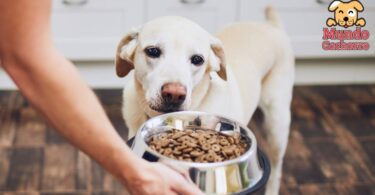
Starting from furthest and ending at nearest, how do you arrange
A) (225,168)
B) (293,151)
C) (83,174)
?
(293,151), (83,174), (225,168)

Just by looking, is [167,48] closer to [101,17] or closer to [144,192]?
[144,192]

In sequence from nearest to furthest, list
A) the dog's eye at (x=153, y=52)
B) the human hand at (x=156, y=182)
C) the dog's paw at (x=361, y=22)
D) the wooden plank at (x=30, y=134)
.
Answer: the human hand at (x=156, y=182) → the dog's eye at (x=153, y=52) → the wooden plank at (x=30, y=134) → the dog's paw at (x=361, y=22)

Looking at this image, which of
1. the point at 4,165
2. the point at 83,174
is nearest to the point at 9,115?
the point at 4,165

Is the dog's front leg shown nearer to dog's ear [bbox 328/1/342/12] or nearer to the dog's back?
→ the dog's back

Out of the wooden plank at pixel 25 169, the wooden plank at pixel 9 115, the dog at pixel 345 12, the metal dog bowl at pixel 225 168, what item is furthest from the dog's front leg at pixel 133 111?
the dog at pixel 345 12

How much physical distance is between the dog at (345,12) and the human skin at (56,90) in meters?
1.86

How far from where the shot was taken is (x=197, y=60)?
5.36 ft

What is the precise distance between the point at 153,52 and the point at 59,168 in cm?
99

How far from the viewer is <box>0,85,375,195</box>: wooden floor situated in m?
2.34

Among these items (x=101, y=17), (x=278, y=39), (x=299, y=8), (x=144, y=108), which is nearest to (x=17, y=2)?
(x=144, y=108)

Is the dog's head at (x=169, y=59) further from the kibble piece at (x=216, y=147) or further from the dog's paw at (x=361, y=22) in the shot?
the dog's paw at (x=361, y=22)

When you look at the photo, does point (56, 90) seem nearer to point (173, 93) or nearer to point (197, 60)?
point (173, 93)

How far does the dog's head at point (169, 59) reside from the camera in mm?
1516

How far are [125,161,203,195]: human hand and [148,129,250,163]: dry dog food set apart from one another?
125 mm
